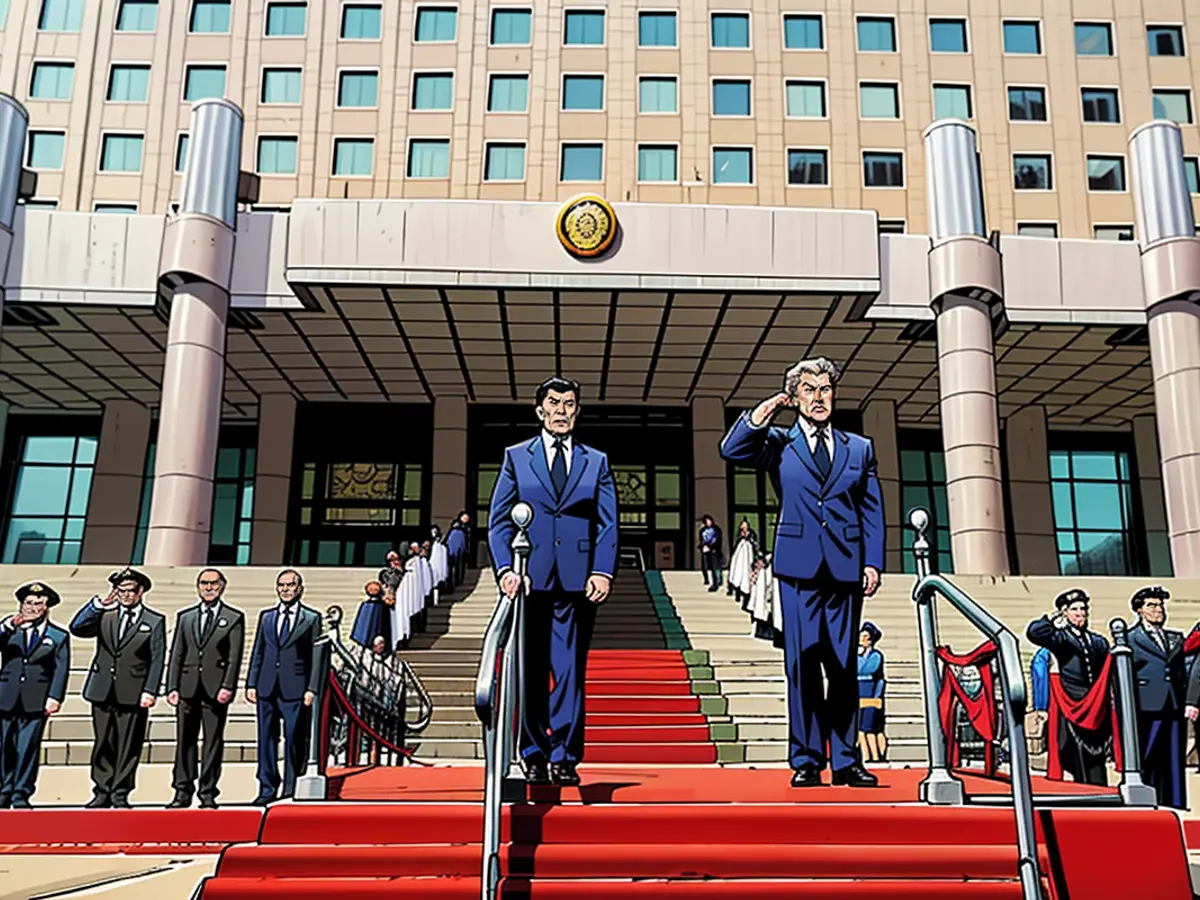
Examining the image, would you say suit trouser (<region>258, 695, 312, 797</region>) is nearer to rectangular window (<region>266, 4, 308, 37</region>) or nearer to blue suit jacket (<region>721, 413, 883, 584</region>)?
blue suit jacket (<region>721, 413, 883, 584</region>)

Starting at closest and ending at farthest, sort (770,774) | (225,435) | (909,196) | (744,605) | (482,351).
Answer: (770,774)
(744,605)
(482,351)
(909,196)
(225,435)

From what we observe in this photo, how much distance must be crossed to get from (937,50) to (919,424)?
10.7 meters

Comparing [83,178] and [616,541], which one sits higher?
[83,178]

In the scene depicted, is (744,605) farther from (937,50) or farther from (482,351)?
(937,50)

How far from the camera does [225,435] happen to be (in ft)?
107

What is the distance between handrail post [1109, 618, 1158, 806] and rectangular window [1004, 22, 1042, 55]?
A: 1161 inches

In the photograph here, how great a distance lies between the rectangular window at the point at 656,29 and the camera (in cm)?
3047

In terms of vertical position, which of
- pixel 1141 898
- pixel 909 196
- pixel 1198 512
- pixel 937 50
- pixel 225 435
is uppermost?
pixel 937 50

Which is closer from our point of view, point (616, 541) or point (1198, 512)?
→ point (616, 541)

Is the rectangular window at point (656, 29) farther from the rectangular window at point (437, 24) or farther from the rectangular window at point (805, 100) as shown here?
the rectangular window at point (437, 24)

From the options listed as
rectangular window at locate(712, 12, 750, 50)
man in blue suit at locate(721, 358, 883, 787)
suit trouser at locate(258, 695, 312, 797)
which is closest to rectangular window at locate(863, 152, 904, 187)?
rectangular window at locate(712, 12, 750, 50)

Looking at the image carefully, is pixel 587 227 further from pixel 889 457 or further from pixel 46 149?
pixel 46 149

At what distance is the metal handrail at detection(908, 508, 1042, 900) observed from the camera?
4.31 m

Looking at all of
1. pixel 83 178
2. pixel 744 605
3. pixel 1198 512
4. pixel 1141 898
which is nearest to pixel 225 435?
pixel 83 178
